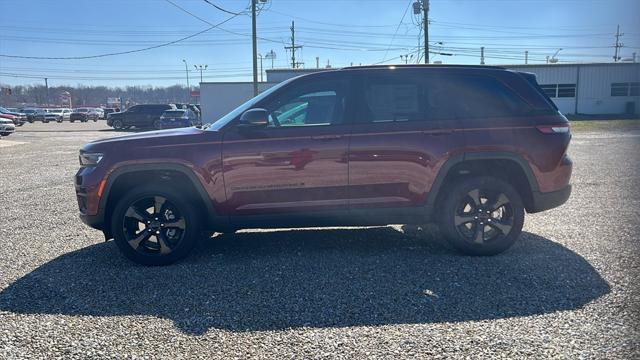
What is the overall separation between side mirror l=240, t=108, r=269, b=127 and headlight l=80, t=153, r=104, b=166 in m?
1.51

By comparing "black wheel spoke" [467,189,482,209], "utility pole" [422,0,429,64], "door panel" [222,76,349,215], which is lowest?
"black wheel spoke" [467,189,482,209]

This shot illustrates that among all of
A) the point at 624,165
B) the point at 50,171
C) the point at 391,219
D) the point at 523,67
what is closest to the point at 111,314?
the point at 391,219

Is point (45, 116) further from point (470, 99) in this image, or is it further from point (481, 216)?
point (481, 216)

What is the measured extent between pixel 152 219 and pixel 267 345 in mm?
2192

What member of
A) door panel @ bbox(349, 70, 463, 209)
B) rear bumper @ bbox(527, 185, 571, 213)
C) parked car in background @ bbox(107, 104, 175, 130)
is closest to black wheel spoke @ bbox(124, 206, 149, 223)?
door panel @ bbox(349, 70, 463, 209)

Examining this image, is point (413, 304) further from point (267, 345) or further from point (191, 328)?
point (191, 328)

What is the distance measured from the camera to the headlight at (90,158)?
4688 millimetres

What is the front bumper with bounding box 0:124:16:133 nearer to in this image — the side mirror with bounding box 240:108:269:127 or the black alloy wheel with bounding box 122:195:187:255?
the black alloy wheel with bounding box 122:195:187:255

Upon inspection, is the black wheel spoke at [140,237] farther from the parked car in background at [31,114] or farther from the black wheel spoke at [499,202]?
the parked car in background at [31,114]

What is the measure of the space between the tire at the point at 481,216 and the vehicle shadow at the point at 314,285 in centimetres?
16

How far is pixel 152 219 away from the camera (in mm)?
4750

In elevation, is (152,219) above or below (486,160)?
below

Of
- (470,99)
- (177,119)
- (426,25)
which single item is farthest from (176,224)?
(426,25)

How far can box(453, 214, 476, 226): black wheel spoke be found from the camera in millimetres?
4836
